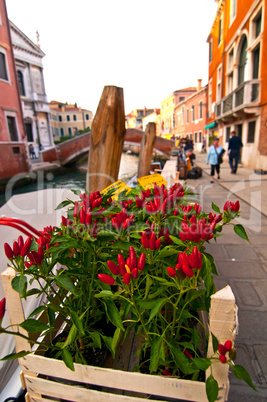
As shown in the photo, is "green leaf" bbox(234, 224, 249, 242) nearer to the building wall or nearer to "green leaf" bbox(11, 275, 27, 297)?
"green leaf" bbox(11, 275, 27, 297)

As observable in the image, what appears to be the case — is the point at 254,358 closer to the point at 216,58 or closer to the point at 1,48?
the point at 1,48

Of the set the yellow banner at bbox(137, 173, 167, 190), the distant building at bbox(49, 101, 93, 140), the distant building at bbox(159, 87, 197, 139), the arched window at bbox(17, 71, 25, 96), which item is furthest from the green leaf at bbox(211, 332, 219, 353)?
the distant building at bbox(49, 101, 93, 140)

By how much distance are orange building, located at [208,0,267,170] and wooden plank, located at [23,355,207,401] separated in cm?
942

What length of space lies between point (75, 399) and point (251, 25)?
12.9 metres

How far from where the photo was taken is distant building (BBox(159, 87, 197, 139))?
39062 mm

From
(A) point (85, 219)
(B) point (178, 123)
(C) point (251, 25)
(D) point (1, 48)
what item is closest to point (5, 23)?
(D) point (1, 48)

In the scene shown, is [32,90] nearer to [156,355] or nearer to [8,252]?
[8,252]

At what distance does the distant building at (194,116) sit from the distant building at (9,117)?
51.2ft

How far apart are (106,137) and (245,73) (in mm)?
11090

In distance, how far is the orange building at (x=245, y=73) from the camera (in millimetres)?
9391

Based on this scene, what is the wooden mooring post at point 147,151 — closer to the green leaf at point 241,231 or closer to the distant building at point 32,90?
the green leaf at point 241,231

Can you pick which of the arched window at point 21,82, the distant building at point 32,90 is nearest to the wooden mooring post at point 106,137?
the distant building at point 32,90

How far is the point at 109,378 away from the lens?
0.83 metres

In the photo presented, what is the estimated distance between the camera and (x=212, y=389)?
0.69 metres
